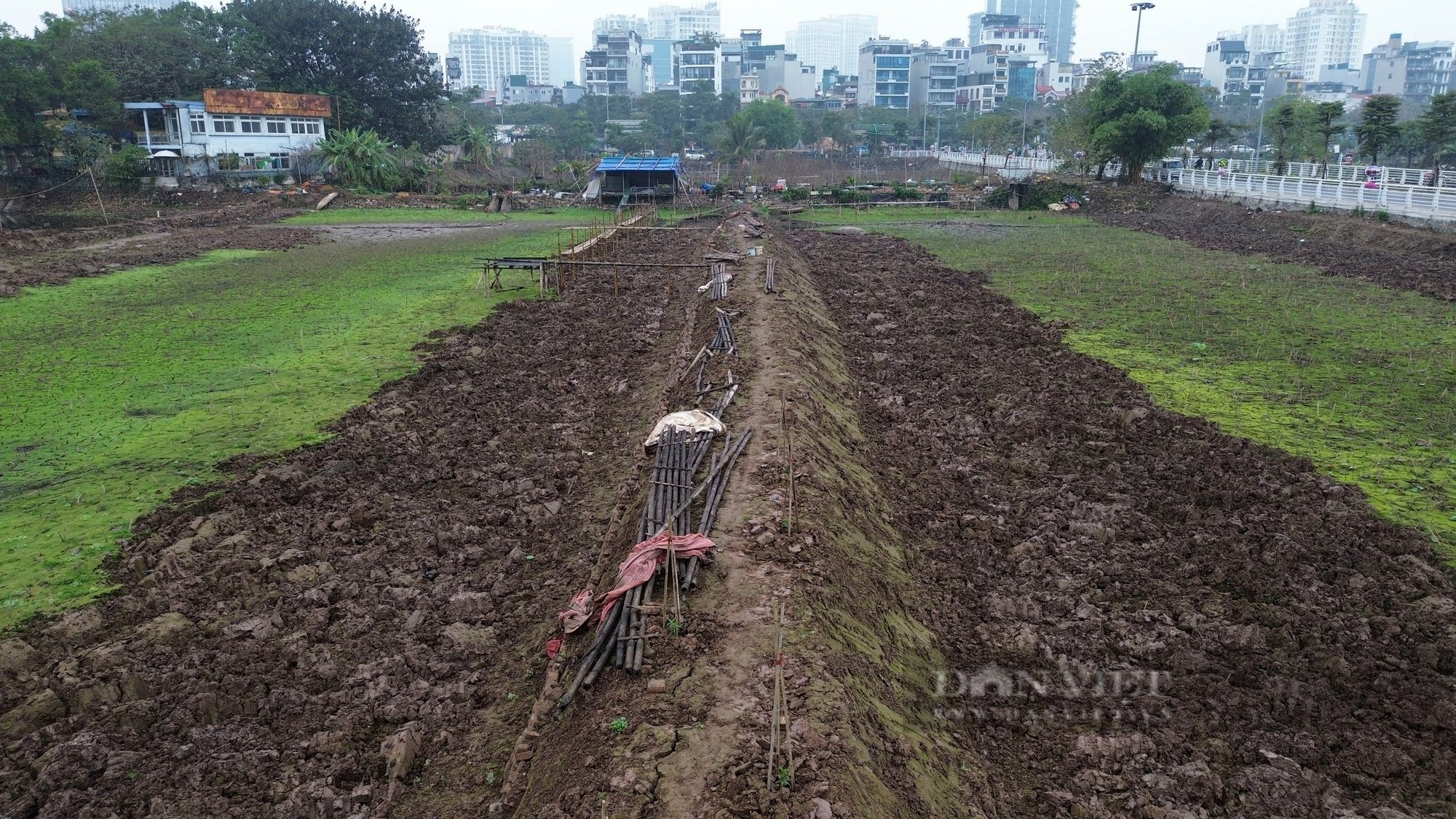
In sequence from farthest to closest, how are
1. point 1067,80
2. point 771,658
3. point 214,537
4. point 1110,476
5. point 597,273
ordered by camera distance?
1. point 1067,80
2. point 597,273
3. point 1110,476
4. point 214,537
5. point 771,658

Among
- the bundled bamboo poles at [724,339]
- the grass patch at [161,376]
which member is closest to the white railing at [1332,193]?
the bundled bamboo poles at [724,339]

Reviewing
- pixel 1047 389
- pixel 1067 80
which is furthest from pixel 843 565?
pixel 1067 80

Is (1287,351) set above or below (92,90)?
below

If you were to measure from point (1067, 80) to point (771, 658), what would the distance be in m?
140

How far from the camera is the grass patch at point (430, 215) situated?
43.6 metres

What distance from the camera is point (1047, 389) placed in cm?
1397

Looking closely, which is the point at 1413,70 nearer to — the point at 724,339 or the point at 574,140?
the point at 574,140

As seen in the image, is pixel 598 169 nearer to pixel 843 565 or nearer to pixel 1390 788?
pixel 843 565

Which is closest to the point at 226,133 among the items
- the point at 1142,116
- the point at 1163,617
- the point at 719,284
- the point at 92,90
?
the point at 92,90

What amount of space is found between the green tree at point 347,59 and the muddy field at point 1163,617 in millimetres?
58302

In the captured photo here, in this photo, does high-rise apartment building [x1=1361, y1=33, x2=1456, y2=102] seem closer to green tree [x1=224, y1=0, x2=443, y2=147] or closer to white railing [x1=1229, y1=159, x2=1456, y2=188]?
white railing [x1=1229, y1=159, x2=1456, y2=188]

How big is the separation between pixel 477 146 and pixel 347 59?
10.6m

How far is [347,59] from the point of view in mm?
59844

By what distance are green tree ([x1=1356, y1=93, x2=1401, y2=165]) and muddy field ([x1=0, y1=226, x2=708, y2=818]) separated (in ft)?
132
